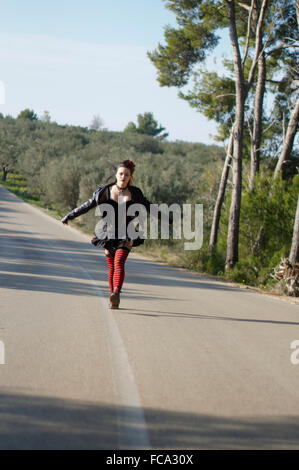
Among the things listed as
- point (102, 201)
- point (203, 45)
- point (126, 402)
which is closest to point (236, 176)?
point (203, 45)

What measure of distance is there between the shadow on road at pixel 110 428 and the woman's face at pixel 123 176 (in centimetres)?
476

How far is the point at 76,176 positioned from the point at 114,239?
44.3m

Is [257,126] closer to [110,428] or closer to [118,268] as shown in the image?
[118,268]

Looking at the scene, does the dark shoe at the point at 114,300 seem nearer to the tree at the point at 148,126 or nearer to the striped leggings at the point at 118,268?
the striped leggings at the point at 118,268

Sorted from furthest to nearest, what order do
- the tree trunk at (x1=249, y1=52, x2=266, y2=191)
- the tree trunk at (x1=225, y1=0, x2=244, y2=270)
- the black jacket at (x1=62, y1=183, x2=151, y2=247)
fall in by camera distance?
1. the tree trunk at (x1=249, y1=52, x2=266, y2=191)
2. the tree trunk at (x1=225, y1=0, x2=244, y2=270)
3. the black jacket at (x1=62, y1=183, x2=151, y2=247)

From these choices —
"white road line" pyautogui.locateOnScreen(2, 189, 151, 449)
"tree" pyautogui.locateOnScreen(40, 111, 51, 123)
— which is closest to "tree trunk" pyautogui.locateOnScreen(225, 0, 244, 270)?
"white road line" pyautogui.locateOnScreen(2, 189, 151, 449)

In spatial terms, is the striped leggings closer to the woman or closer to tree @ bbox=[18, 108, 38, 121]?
the woman

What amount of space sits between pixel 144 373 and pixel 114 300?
3.42m

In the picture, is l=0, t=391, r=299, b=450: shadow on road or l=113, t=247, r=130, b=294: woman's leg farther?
l=113, t=247, r=130, b=294: woman's leg

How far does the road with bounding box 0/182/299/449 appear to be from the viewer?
3.86 metres

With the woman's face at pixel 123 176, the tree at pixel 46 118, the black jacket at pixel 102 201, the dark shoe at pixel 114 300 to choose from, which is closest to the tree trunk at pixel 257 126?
the black jacket at pixel 102 201

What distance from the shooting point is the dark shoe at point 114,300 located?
8.65 m

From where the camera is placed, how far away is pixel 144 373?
210 inches

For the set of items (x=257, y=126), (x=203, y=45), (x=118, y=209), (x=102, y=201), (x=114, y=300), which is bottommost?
(x=114, y=300)
